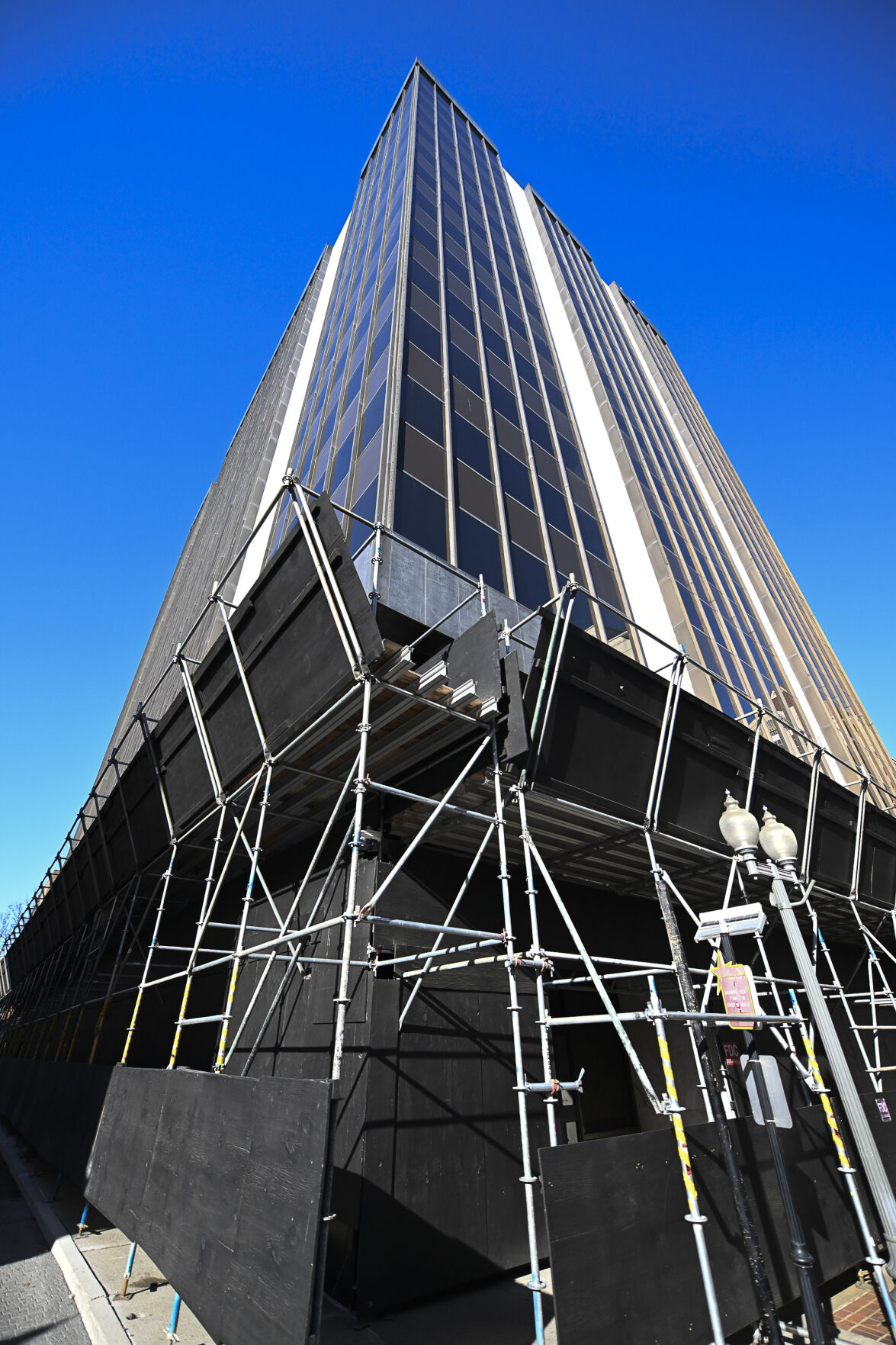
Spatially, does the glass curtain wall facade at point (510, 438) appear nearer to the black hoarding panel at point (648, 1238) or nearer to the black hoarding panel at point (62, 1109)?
the black hoarding panel at point (648, 1238)

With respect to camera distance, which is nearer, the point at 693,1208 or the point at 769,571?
the point at 693,1208

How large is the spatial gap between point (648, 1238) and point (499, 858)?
4262 millimetres

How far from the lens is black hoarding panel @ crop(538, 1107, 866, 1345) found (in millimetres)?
4160

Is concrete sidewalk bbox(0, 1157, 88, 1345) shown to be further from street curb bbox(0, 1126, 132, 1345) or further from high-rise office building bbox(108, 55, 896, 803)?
high-rise office building bbox(108, 55, 896, 803)

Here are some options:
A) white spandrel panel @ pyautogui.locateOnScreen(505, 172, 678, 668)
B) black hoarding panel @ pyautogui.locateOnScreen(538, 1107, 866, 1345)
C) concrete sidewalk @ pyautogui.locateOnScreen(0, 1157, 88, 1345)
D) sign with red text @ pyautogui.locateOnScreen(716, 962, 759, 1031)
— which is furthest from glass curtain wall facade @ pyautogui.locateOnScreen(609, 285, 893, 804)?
concrete sidewalk @ pyautogui.locateOnScreen(0, 1157, 88, 1345)

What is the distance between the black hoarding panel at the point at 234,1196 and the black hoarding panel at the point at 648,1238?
1.62 meters

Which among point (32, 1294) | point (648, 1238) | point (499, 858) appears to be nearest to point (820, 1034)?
point (648, 1238)

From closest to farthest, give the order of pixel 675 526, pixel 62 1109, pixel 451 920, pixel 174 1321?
1. pixel 174 1321
2. pixel 451 920
3. pixel 62 1109
4. pixel 675 526

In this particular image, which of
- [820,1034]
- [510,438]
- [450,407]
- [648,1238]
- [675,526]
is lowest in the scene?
[648,1238]

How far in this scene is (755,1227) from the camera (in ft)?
17.6

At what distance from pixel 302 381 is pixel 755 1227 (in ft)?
92.1

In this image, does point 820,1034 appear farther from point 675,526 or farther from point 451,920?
point 675,526

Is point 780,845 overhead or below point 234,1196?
overhead

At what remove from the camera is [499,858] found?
8.44 meters
